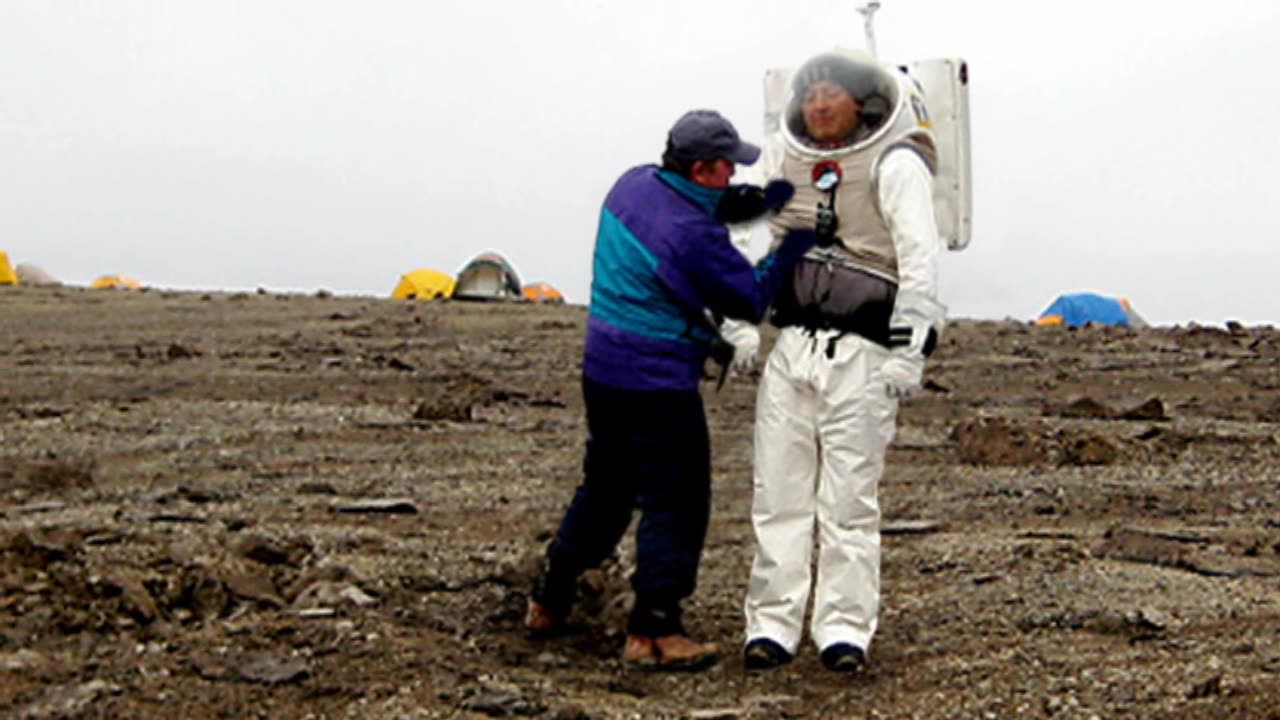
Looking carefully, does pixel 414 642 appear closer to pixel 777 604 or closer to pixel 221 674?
pixel 221 674

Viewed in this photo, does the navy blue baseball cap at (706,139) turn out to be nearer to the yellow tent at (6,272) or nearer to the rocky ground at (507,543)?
the rocky ground at (507,543)

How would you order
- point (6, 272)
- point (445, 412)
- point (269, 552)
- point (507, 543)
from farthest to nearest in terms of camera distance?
point (6, 272) → point (445, 412) → point (507, 543) → point (269, 552)

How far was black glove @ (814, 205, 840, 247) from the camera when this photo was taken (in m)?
6.29

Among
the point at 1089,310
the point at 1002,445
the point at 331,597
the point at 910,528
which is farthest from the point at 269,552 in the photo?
the point at 1089,310

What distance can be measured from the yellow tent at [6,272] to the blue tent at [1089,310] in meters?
16.1

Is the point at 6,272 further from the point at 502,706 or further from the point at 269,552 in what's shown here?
the point at 502,706

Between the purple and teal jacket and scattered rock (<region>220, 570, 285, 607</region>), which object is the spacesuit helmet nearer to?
the purple and teal jacket

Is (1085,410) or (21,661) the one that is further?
(1085,410)

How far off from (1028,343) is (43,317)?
1094 centimetres

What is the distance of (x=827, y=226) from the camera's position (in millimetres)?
6293

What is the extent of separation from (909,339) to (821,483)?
2.13ft

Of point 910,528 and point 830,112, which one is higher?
point 830,112

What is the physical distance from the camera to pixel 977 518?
9508 millimetres

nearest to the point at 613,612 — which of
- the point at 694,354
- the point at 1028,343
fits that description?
the point at 694,354
